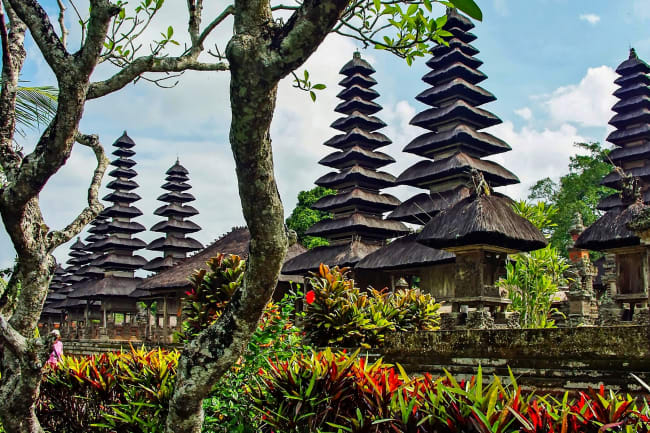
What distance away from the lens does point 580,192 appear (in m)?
37.5

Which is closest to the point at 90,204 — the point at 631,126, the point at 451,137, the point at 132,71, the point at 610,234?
the point at 132,71

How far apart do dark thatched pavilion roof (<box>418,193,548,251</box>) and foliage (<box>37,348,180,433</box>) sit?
6.25 metres

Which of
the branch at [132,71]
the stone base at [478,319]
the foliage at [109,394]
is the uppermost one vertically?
the branch at [132,71]

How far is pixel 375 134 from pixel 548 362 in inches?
934

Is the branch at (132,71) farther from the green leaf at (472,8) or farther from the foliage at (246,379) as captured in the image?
the green leaf at (472,8)

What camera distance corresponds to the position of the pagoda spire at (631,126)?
27.1m

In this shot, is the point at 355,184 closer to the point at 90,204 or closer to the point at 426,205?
the point at 426,205

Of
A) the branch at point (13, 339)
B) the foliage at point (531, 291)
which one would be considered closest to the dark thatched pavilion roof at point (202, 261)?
the foliage at point (531, 291)

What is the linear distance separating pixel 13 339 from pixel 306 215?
34.1 meters

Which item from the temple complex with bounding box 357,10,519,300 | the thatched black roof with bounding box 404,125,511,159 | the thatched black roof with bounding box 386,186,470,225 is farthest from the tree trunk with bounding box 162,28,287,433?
the thatched black roof with bounding box 404,125,511,159

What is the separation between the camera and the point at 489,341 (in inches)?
270

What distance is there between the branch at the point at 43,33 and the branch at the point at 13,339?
1.81m

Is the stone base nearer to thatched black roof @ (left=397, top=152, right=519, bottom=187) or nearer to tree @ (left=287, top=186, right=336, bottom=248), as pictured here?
thatched black roof @ (left=397, top=152, right=519, bottom=187)

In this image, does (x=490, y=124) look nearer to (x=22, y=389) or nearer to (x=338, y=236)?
(x=338, y=236)
